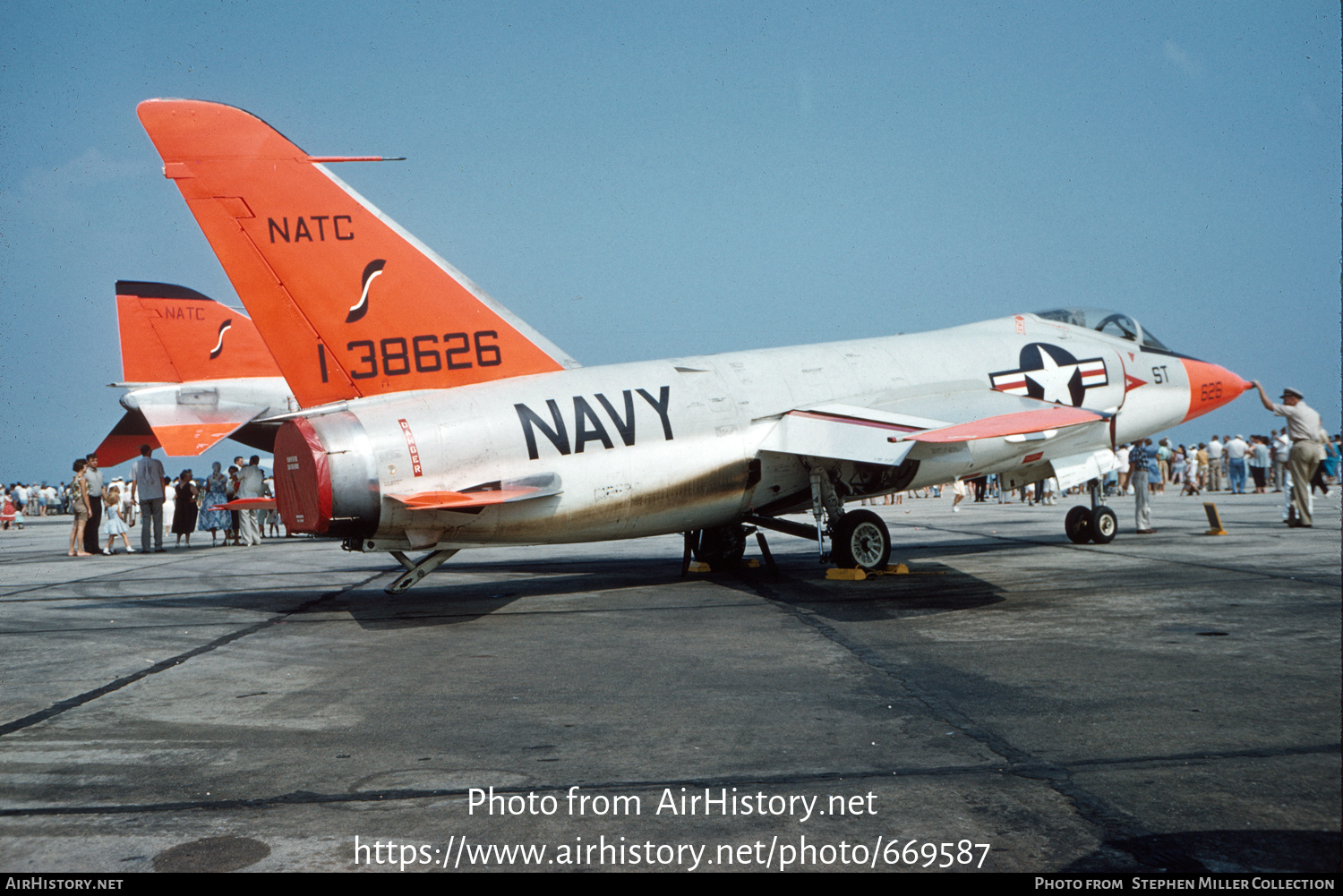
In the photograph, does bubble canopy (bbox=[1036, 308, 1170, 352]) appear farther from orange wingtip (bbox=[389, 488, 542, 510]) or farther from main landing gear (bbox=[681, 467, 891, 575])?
orange wingtip (bbox=[389, 488, 542, 510])

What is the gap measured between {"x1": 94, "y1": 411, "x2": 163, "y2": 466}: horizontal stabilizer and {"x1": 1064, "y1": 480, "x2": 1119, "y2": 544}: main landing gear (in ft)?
62.7

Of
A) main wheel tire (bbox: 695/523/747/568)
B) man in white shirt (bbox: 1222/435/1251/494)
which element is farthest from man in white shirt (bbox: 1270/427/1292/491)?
main wheel tire (bbox: 695/523/747/568)

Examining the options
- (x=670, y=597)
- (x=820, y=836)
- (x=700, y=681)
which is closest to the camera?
(x=820, y=836)

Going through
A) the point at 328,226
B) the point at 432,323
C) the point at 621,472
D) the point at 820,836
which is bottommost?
the point at 820,836

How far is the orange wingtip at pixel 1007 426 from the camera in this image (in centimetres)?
937

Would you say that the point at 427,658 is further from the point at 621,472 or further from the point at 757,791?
the point at 757,791

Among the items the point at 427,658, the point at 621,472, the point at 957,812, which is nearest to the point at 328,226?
the point at 621,472

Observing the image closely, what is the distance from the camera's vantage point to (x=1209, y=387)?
1385 cm

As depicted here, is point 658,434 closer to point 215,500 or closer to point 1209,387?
point 1209,387

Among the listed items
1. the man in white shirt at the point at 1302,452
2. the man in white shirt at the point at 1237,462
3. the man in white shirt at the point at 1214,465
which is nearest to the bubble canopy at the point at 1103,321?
the man in white shirt at the point at 1302,452

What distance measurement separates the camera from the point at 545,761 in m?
4.47

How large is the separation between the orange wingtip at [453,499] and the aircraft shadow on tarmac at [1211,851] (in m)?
6.20

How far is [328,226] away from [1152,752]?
328 inches

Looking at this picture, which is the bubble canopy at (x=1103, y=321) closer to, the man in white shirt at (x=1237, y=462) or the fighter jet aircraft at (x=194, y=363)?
the fighter jet aircraft at (x=194, y=363)
